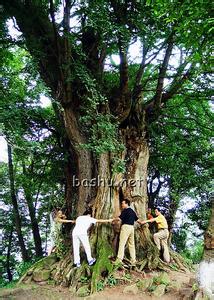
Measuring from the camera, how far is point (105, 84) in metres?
12.0

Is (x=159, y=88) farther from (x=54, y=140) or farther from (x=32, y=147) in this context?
(x=54, y=140)

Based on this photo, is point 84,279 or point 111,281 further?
point 84,279

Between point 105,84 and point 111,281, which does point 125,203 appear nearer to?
point 111,281

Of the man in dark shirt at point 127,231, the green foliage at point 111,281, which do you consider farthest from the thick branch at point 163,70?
the green foliage at point 111,281

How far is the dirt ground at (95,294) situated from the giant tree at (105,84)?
2.59 ft

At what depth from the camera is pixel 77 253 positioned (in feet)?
29.9

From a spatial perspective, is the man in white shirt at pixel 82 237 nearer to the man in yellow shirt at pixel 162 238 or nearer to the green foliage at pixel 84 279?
the green foliage at pixel 84 279

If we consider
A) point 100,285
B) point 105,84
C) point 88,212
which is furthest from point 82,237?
point 105,84

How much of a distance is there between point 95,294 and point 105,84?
690cm

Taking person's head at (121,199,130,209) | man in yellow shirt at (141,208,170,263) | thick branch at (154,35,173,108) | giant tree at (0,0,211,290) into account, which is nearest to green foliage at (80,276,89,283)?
giant tree at (0,0,211,290)

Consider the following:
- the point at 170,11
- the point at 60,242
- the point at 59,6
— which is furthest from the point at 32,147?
the point at 59,6

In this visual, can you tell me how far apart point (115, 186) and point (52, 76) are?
13.3 feet

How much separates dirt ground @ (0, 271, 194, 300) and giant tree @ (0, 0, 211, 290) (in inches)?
31.1

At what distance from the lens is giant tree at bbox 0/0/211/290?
900 centimetres
